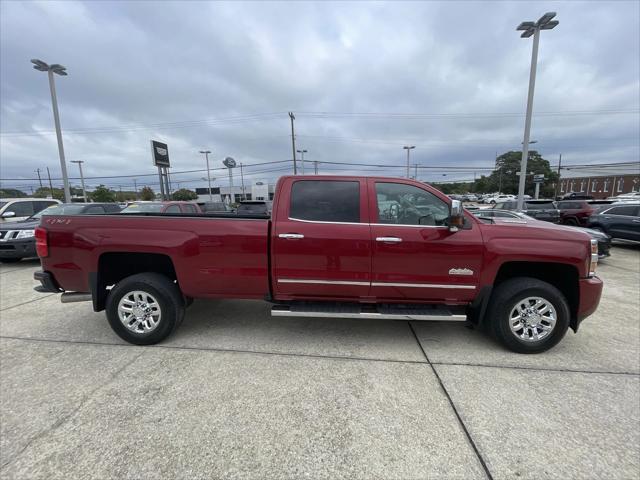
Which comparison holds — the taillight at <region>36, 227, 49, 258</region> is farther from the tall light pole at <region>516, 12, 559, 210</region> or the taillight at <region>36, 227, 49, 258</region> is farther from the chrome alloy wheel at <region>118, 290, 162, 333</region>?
the tall light pole at <region>516, 12, 559, 210</region>

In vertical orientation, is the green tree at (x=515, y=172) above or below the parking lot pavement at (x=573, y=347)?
above

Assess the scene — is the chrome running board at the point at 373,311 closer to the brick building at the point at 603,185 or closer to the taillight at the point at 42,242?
the taillight at the point at 42,242

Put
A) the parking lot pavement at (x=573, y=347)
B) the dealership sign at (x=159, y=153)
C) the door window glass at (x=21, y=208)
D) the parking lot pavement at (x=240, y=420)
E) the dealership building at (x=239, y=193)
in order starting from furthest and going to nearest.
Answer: the dealership building at (x=239, y=193) → the dealership sign at (x=159, y=153) → the door window glass at (x=21, y=208) → the parking lot pavement at (x=573, y=347) → the parking lot pavement at (x=240, y=420)

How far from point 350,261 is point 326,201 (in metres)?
0.71

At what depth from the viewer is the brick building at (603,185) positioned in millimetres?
60469

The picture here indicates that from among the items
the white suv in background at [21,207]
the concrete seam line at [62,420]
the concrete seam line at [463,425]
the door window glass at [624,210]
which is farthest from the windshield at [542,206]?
the white suv in background at [21,207]

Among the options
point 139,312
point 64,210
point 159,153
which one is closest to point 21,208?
point 64,210

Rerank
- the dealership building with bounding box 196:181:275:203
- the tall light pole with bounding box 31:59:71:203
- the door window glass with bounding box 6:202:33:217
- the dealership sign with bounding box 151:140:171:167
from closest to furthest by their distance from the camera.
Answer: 1. the door window glass with bounding box 6:202:33:217
2. the tall light pole with bounding box 31:59:71:203
3. the dealership sign with bounding box 151:140:171:167
4. the dealership building with bounding box 196:181:275:203

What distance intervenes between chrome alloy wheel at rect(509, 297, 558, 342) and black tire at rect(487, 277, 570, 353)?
28 mm

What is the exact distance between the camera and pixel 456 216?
313 centimetres

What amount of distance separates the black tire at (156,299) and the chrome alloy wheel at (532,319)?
3.62 metres

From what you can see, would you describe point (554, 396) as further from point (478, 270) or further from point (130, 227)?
point (130, 227)

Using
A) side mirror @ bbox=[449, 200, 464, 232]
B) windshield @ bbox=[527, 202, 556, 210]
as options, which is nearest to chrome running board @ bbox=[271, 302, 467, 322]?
side mirror @ bbox=[449, 200, 464, 232]

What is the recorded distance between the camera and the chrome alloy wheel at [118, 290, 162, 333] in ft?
11.3
